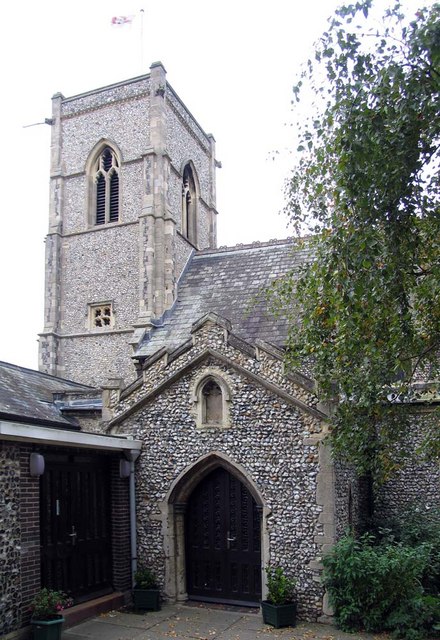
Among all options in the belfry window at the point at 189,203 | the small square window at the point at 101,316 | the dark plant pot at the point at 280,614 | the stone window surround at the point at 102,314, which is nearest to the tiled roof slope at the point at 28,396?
the stone window surround at the point at 102,314

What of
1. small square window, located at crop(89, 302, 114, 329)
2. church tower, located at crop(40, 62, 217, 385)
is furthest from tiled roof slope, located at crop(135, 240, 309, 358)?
small square window, located at crop(89, 302, 114, 329)

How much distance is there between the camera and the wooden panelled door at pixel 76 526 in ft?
31.1

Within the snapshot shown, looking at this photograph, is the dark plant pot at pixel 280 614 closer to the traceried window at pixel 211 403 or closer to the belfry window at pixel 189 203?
the traceried window at pixel 211 403

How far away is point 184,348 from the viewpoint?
11398 mm

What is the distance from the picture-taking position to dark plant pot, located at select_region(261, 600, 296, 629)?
9430 mm

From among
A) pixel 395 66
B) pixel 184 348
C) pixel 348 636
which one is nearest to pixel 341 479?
pixel 348 636

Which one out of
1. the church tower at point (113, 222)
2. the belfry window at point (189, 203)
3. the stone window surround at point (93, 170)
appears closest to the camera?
the church tower at point (113, 222)

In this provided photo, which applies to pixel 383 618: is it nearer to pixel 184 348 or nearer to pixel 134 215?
pixel 184 348

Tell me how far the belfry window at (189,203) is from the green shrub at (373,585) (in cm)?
1454

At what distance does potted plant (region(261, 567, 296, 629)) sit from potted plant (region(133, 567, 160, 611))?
1.98 m

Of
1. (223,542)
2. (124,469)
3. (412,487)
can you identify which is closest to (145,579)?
(223,542)

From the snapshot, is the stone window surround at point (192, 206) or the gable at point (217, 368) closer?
the gable at point (217, 368)

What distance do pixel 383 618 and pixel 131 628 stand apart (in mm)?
3892

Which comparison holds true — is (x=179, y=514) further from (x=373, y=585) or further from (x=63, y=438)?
(x=373, y=585)
